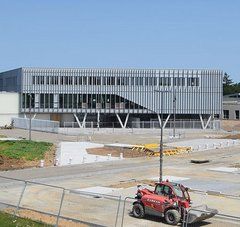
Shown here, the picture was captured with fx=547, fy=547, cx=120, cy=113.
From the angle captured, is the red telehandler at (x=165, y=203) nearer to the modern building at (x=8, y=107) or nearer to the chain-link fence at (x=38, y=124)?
the chain-link fence at (x=38, y=124)

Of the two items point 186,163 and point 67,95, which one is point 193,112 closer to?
point 67,95

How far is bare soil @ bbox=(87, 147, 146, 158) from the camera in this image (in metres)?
61.4

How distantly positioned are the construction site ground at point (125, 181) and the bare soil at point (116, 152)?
288 centimetres

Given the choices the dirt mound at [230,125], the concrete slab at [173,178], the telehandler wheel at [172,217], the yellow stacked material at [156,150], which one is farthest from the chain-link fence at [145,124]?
the telehandler wheel at [172,217]

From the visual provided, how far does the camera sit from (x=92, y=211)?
26062 mm

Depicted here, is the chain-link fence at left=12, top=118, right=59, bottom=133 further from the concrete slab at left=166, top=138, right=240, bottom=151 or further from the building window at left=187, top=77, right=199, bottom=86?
the building window at left=187, top=77, right=199, bottom=86

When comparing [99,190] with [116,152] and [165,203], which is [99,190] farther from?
[116,152]

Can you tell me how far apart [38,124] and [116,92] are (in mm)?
18311

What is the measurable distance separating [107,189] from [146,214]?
10.6 m

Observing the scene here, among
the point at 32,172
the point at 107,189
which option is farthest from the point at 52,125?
the point at 107,189

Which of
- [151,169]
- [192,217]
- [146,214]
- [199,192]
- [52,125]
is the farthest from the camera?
[52,125]

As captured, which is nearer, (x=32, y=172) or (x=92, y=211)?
(x=92, y=211)

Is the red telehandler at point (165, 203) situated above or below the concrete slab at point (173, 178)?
above

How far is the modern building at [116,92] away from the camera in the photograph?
110 metres
